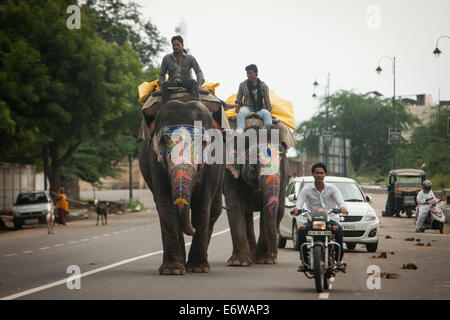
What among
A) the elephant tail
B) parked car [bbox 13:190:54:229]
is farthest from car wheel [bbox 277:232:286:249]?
parked car [bbox 13:190:54:229]

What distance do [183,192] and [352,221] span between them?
7.58 meters

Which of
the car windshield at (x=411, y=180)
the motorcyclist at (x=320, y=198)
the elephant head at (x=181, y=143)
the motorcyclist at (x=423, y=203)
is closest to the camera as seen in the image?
the motorcyclist at (x=320, y=198)

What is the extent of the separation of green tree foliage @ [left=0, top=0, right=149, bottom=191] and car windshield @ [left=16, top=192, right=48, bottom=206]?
264cm

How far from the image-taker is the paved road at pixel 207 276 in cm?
1164

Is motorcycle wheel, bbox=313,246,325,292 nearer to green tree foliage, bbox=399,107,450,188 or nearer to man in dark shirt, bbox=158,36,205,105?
man in dark shirt, bbox=158,36,205,105

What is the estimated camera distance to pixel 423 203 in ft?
91.7

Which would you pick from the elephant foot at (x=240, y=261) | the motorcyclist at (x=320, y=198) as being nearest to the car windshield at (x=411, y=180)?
the elephant foot at (x=240, y=261)

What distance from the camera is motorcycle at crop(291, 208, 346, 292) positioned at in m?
11.6

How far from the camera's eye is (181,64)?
1508cm

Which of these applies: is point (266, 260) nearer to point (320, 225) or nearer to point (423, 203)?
point (320, 225)

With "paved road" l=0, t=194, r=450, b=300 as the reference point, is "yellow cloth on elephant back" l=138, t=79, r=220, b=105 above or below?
above

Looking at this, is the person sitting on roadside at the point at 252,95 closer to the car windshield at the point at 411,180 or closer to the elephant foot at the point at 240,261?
the elephant foot at the point at 240,261

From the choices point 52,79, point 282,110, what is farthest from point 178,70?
point 52,79

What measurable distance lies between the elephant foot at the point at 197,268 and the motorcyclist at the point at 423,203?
14.1 m
